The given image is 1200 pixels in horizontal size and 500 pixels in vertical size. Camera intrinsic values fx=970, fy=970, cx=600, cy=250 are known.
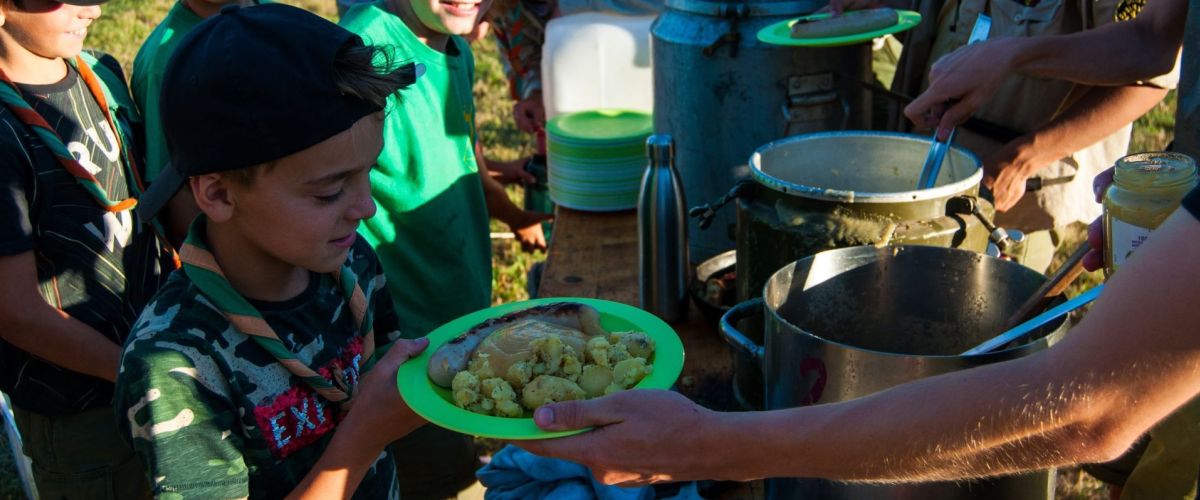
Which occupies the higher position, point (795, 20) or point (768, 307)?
point (795, 20)

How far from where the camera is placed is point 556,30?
429 centimetres

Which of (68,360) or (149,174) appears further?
(149,174)

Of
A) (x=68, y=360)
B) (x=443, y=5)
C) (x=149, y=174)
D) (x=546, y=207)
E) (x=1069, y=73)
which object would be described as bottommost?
(x=546, y=207)

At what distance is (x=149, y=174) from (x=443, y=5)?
0.94 metres

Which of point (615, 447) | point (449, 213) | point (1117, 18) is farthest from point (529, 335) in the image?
point (1117, 18)

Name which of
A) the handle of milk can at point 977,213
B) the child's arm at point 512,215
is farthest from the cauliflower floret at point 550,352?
the child's arm at point 512,215

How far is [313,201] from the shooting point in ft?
5.28

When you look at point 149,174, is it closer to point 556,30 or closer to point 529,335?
point 529,335

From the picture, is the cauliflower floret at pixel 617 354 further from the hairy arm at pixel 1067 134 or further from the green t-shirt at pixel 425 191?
the hairy arm at pixel 1067 134

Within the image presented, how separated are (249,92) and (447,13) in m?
1.38

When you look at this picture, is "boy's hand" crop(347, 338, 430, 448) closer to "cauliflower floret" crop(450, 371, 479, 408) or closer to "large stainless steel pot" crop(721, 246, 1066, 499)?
"cauliflower floret" crop(450, 371, 479, 408)

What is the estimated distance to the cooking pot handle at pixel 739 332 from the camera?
6.28 feet

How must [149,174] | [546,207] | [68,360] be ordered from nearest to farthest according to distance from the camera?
[68,360], [149,174], [546,207]

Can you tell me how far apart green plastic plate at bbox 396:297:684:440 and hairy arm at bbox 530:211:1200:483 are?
0.05 metres
